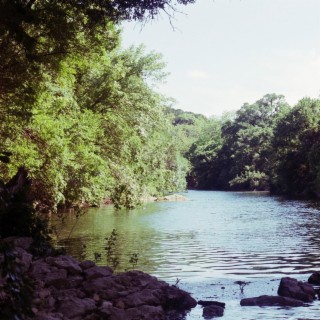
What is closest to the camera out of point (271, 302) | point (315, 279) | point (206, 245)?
point (271, 302)

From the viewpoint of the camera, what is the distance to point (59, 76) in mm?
20094

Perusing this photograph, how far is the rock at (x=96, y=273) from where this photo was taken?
10.2 meters

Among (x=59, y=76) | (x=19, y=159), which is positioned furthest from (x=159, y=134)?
(x=19, y=159)

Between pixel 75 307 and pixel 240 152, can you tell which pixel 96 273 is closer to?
pixel 75 307

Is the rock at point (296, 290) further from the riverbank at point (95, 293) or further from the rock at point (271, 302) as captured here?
the riverbank at point (95, 293)

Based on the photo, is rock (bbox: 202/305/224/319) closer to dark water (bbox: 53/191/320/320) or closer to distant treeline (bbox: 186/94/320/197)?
dark water (bbox: 53/191/320/320)

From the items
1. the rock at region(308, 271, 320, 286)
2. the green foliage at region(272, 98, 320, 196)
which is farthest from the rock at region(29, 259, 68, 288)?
the green foliage at region(272, 98, 320, 196)

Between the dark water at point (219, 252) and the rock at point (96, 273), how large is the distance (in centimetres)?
193

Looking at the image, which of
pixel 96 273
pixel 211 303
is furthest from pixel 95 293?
pixel 211 303

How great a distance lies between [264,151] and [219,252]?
297 feet

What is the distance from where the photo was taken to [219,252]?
19.2 meters

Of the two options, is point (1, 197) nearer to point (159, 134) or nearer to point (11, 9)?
point (11, 9)

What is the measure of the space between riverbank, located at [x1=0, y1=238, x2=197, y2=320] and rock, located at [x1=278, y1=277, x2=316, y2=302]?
2.19 m

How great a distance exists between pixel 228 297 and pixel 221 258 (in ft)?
20.4
